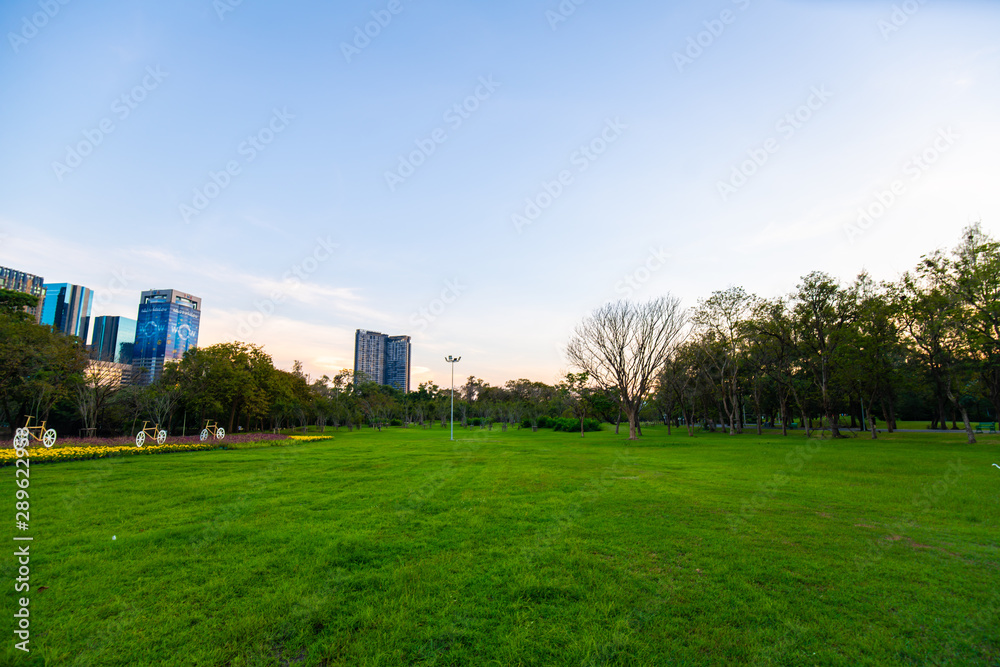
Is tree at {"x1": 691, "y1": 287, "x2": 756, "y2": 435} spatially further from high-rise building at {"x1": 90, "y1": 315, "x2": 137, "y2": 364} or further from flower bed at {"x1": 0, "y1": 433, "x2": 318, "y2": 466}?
high-rise building at {"x1": 90, "y1": 315, "x2": 137, "y2": 364}

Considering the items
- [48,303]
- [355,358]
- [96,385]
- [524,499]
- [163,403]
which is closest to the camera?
[524,499]

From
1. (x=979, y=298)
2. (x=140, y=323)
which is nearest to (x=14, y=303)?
(x=979, y=298)

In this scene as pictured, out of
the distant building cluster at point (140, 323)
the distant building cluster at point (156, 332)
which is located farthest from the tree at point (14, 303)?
the distant building cluster at point (140, 323)

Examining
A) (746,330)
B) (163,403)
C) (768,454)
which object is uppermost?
(746,330)

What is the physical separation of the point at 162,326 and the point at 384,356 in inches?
2524

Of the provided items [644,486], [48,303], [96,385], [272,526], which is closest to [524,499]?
[644,486]

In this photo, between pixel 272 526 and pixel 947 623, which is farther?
pixel 272 526

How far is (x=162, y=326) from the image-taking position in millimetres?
124938

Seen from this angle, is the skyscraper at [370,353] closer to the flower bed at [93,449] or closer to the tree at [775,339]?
the flower bed at [93,449]

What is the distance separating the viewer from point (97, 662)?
3.48 metres

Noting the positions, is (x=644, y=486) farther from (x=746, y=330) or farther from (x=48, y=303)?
(x=48, y=303)

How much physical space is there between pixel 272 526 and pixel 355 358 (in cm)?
13160

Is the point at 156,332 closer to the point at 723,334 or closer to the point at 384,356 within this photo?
the point at 384,356

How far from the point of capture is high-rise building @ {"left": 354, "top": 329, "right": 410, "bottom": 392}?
129750 mm
